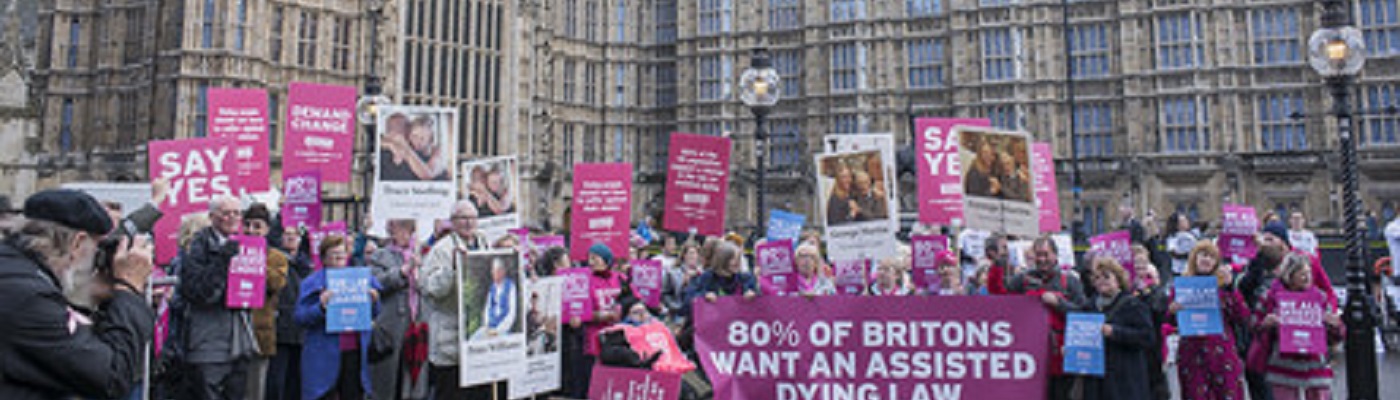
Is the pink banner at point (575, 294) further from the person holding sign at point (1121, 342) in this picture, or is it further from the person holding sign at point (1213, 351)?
the person holding sign at point (1213, 351)

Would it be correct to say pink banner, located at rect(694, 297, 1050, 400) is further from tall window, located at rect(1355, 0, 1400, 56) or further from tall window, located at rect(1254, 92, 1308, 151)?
tall window, located at rect(1355, 0, 1400, 56)

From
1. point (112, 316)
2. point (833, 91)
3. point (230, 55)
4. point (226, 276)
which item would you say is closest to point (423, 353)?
point (226, 276)

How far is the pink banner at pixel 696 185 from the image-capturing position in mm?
11992

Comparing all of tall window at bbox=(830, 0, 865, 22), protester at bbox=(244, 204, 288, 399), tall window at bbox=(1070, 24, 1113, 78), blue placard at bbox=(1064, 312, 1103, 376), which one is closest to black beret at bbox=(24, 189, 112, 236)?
protester at bbox=(244, 204, 288, 399)

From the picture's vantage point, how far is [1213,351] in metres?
7.88

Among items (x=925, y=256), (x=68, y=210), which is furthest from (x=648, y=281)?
(x=68, y=210)

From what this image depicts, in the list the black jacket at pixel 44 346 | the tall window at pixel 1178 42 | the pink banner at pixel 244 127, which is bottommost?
the black jacket at pixel 44 346

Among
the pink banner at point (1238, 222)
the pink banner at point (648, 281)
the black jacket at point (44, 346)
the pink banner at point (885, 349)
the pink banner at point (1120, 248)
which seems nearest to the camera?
the black jacket at point (44, 346)

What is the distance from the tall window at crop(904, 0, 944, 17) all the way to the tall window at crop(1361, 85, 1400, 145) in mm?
14184

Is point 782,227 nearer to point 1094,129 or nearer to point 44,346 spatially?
point 44,346

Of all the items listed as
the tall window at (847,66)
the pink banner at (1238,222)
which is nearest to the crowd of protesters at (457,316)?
the pink banner at (1238,222)

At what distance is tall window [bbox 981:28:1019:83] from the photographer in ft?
111

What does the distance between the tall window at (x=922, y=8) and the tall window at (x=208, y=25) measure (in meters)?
25.1

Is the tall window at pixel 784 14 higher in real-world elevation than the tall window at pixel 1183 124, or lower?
higher
